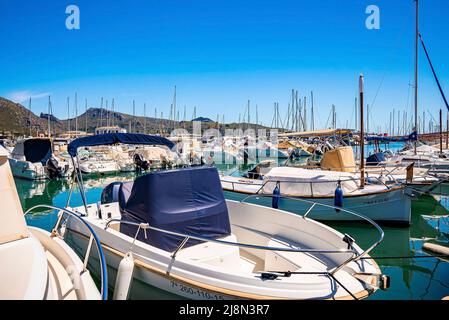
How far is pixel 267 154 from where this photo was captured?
48.7 m

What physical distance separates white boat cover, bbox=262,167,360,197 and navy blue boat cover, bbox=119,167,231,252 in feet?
21.7

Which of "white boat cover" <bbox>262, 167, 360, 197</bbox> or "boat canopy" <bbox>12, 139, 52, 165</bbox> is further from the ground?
"boat canopy" <bbox>12, 139, 52, 165</bbox>

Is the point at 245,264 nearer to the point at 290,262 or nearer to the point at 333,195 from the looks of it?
the point at 290,262

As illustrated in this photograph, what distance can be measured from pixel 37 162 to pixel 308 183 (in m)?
Answer: 25.6

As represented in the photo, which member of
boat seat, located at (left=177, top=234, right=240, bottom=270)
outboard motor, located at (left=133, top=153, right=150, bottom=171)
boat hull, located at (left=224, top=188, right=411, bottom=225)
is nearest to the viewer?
boat seat, located at (left=177, top=234, right=240, bottom=270)

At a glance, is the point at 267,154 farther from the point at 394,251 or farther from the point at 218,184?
the point at 218,184

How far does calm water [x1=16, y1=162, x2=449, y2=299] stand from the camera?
6270mm

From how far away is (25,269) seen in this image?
318cm

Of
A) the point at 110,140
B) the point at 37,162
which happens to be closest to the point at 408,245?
the point at 110,140

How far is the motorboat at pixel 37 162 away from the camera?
83.9ft

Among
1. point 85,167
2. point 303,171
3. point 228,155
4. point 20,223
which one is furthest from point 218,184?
point 228,155

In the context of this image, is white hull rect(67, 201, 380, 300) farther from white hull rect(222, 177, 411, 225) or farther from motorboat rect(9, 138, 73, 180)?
motorboat rect(9, 138, 73, 180)

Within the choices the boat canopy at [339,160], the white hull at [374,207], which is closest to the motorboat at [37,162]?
the white hull at [374,207]

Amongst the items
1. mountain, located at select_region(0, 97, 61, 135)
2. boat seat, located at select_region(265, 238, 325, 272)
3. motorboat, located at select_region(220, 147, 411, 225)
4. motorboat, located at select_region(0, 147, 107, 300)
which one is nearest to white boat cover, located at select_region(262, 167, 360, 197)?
motorboat, located at select_region(220, 147, 411, 225)
